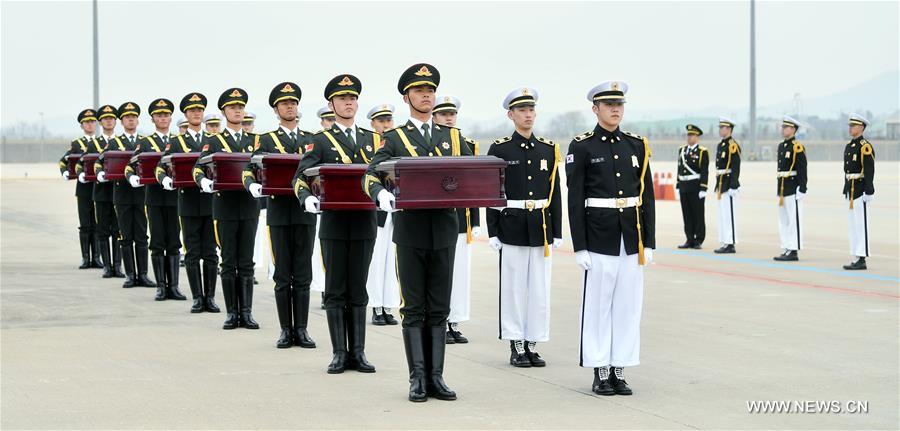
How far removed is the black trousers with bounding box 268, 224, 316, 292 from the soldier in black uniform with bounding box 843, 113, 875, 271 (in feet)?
27.7

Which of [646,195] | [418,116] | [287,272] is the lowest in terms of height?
[287,272]

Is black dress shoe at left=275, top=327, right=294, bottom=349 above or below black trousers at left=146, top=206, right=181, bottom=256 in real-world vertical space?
below

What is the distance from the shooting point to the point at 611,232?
26.8ft

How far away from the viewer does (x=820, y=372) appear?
8.73 metres

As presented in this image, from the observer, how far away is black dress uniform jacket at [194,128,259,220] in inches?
438

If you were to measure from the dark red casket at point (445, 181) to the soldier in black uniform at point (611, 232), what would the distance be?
0.91m

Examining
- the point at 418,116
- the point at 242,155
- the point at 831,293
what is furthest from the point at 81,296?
the point at 831,293

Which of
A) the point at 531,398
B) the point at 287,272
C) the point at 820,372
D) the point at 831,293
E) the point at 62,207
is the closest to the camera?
the point at 531,398

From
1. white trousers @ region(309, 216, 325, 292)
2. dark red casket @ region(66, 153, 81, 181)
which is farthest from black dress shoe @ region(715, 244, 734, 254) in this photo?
dark red casket @ region(66, 153, 81, 181)

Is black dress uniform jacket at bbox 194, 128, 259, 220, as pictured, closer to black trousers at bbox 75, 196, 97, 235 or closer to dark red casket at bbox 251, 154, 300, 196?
dark red casket at bbox 251, 154, 300, 196

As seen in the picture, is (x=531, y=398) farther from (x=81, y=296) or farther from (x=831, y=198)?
(x=831, y=198)

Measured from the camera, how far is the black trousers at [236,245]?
36.4 feet

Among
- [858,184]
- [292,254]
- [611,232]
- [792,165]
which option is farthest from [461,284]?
[792,165]

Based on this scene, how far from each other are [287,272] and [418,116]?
2.72m
